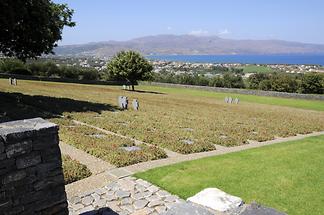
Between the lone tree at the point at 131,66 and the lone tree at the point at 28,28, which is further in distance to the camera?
the lone tree at the point at 131,66

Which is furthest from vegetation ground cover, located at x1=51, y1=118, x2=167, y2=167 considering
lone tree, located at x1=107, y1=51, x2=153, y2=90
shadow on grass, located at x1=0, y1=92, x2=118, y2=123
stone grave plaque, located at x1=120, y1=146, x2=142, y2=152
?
lone tree, located at x1=107, y1=51, x2=153, y2=90

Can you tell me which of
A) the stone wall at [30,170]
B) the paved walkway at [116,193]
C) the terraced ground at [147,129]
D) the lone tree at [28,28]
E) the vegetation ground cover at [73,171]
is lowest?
the terraced ground at [147,129]

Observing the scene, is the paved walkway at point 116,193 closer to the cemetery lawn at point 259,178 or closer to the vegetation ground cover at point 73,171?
the vegetation ground cover at point 73,171

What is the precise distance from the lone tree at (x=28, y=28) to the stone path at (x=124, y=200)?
1607cm

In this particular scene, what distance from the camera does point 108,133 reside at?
18.4 meters

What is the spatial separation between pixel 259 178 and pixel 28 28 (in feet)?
63.7

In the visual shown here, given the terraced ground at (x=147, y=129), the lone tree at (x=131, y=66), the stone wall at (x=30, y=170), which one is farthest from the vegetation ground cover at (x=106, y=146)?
the lone tree at (x=131, y=66)

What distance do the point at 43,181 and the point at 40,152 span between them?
0.61m

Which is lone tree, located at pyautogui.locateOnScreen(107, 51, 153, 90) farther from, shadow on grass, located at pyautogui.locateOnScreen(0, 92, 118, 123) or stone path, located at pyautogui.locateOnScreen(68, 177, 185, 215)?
stone path, located at pyautogui.locateOnScreen(68, 177, 185, 215)

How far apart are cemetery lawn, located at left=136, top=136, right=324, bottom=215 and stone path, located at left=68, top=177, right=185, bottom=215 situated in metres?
0.55

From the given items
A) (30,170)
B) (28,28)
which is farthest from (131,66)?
(30,170)

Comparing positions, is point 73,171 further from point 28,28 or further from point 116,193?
point 28,28

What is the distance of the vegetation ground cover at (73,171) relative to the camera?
10752 mm

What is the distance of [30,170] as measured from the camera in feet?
22.2
